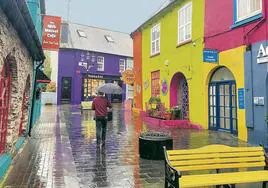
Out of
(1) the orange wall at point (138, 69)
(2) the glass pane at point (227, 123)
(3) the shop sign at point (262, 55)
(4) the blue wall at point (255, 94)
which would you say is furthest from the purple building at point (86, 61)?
(3) the shop sign at point (262, 55)

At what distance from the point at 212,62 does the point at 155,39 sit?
7722mm

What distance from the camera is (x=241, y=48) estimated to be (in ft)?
35.2

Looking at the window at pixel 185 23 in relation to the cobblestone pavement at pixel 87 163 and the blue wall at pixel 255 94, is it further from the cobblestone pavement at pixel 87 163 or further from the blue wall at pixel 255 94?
the cobblestone pavement at pixel 87 163

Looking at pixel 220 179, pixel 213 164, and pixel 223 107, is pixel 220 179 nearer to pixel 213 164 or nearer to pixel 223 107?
pixel 213 164

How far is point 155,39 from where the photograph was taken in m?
19.4

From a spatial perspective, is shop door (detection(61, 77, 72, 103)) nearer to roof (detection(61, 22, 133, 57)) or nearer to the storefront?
the storefront

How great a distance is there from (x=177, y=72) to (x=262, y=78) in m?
6.72

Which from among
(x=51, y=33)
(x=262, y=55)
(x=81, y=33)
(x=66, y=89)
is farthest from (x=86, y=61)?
(x=262, y=55)

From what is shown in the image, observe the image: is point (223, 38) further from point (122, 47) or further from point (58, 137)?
point (122, 47)

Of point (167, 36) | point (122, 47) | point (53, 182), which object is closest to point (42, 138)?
point (53, 182)

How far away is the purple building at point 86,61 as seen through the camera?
3569 cm

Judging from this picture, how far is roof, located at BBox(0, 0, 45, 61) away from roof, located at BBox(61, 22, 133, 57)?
28.4 meters

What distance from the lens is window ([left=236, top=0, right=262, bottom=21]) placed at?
10.2m

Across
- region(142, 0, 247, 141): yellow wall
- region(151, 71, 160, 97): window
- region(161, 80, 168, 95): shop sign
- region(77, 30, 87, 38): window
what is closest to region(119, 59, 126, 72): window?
region(77, 30, 87, 38): window
